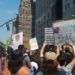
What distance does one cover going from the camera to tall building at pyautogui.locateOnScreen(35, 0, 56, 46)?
72812mm

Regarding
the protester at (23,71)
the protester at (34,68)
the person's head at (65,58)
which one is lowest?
the protester at (34,68)

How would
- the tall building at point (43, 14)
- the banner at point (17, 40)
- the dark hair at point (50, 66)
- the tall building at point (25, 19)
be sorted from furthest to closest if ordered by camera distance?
the tall building at point (43, 14), the tall building at point (25, 19), the banner at point (17, 40), the dark hair at point (50, 66)

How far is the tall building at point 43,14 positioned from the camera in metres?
72.8

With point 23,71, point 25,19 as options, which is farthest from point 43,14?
point 23,71

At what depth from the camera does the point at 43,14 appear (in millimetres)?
83625

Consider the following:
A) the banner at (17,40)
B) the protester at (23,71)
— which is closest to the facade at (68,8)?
the banner at (17,40)

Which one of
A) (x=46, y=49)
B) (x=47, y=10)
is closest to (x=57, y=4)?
(x=47, y=10)

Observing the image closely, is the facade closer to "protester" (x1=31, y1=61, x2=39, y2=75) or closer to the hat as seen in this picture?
"protester" (x1=31, y1=61, x2=39, y2=75)

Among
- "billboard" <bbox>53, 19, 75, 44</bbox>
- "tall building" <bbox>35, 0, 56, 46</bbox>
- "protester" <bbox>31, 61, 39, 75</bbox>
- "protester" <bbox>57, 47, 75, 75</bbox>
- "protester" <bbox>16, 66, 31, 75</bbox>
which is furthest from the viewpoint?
"tall building" <bbox>35, 0, 56, 46</bbox>

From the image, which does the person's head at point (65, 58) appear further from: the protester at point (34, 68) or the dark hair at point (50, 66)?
the protester at point (34, 68)

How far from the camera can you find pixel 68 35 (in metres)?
16.5

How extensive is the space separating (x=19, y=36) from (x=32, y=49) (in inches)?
65.1

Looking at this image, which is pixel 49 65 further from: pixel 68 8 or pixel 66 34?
pixel 68 8

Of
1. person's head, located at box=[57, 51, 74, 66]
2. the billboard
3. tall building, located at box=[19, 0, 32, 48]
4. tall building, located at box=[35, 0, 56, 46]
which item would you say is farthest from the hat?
tall building, located at box=[35, 0, 56, 46]
